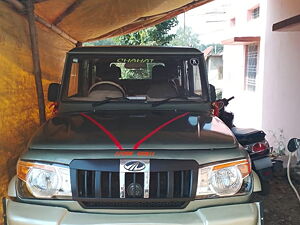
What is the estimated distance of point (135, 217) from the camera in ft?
7.63

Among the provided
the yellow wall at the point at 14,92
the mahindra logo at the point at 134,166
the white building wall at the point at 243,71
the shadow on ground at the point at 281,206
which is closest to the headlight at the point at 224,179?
the mahindra logo at the point at 134,166

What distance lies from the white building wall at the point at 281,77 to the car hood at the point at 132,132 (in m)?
5.73

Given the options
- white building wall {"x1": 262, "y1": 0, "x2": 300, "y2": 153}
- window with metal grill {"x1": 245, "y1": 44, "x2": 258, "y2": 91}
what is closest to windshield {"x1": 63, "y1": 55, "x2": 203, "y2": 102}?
white building wall {"x1": 262, "y1": 0, "x2": 300, "y2": 153}

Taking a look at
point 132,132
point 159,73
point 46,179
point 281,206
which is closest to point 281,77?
point 281,206

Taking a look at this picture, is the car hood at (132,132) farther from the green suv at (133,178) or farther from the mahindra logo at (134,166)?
the mahindra logo at (134,166)

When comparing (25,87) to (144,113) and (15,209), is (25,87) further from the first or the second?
(15,209)

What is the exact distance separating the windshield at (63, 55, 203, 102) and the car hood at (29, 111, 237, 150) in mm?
437

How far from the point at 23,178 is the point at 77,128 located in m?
0.56

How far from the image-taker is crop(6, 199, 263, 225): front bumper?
227 centimetres

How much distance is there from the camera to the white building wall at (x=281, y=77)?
8258mm

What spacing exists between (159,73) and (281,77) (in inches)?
228

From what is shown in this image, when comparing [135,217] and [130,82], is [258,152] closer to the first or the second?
[130,82]

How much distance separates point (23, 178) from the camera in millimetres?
2508

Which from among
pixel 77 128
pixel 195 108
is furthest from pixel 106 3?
pixel 77 128
